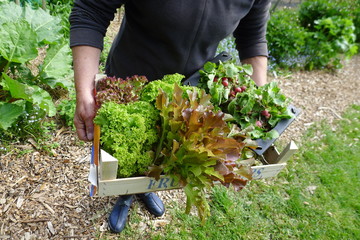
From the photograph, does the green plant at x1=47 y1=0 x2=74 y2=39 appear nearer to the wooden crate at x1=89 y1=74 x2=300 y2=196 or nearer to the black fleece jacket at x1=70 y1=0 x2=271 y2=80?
the black fleece jacket at x1=70 y1=0 x2=271 y2=80

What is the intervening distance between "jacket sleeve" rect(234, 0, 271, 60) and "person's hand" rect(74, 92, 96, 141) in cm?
125

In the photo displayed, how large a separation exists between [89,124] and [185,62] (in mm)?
770

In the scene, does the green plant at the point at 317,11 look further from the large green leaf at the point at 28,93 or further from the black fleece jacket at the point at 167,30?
the large green leaf at the point at 28,93

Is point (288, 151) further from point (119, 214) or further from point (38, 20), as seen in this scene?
point (38, 20)

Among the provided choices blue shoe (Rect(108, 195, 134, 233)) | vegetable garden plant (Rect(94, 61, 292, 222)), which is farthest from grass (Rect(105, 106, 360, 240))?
vegetable garden plant (Rect(94, 61, 292, 222))

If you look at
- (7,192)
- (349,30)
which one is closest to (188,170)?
(7,192)

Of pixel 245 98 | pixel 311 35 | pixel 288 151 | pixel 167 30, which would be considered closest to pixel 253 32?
pixel 245 98

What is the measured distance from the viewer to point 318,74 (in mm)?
6844

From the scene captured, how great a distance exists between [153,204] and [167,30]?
70.0 inches

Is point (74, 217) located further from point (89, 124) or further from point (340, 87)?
point (340, 87)

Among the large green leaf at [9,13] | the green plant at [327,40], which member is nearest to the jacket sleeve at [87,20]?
the large green leaf at [9,13]

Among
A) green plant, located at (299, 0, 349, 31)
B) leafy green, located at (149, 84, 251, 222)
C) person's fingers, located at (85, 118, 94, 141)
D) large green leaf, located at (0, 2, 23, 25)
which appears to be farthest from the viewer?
green plant, located at (299, 0, 349, 31)

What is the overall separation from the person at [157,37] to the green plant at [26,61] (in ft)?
3.42

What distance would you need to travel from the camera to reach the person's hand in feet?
4.93
